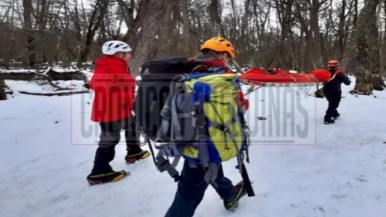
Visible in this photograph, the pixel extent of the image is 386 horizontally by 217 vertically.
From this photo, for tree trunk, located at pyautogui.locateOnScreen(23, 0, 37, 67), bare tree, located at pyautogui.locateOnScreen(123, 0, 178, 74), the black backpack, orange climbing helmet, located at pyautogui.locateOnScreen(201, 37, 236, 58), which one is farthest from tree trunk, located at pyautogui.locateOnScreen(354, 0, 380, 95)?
tree trunk, located at pyautogui.locateOnScreen(23, 0, 37, 67)

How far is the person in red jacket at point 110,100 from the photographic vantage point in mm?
3922

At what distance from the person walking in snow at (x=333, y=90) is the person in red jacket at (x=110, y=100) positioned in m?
4.02

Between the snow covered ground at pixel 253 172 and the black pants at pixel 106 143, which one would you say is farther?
the black pants at pixel 106 143

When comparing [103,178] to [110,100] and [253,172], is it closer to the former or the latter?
[110,100]

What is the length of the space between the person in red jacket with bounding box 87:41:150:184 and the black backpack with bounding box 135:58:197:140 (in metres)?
1.23

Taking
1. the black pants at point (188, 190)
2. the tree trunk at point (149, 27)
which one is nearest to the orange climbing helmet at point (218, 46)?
the black pants at point (188, 190)

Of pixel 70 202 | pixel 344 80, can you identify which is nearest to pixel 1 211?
pixel 70 202

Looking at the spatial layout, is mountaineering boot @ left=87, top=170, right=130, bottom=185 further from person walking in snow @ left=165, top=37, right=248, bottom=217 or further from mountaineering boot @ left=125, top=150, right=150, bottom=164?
person walking in snow @ left=165, top=37, right=248, bottom=217

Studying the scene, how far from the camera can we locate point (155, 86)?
2723mm

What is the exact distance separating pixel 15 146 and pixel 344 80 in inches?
232

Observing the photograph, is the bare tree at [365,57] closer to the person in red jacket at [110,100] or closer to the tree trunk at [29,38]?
the person in red jacket at [110,100]

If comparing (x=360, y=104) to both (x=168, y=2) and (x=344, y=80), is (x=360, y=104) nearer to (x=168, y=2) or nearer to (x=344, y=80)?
(x=344, y=80)

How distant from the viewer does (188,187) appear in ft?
8.72

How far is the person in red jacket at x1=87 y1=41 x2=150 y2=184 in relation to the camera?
392 centimetres
